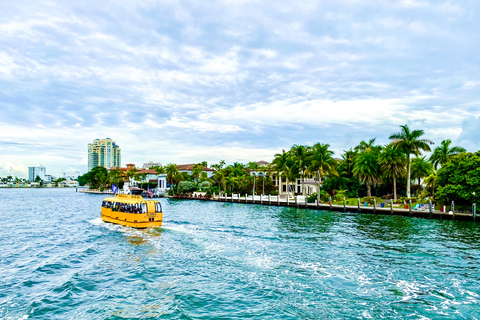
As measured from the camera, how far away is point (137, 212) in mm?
36969

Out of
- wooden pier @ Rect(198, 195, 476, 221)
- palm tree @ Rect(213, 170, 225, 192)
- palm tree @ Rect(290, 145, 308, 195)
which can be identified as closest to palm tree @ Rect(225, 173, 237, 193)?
palm tree @ Rect(213, 170, 225, 192)

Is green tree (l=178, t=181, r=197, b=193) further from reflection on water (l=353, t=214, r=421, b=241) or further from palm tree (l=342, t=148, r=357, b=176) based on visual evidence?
reflection on water (l=353, t=214, r=421, b=241)

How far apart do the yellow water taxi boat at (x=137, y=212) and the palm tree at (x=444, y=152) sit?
205ft

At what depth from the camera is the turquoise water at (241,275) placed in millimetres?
15516

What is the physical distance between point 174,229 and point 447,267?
25.8 m

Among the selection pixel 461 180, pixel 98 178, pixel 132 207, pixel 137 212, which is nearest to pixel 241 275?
pixel 137 212

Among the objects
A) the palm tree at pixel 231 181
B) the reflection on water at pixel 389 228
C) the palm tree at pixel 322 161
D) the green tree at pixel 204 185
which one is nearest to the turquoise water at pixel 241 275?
the reflection on water at pixel 389 228

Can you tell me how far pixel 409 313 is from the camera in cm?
1498

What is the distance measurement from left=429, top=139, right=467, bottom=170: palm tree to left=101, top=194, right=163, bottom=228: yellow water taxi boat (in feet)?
205

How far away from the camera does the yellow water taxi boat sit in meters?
36.8

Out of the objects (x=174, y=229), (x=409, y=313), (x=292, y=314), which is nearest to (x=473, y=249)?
(x=409, y=313)

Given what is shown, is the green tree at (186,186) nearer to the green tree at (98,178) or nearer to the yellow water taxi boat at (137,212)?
the yellow water taxi boat at (137,212)

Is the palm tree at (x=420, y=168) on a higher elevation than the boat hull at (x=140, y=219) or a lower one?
higher

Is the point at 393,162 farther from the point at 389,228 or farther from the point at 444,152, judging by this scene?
the point at 389,228
